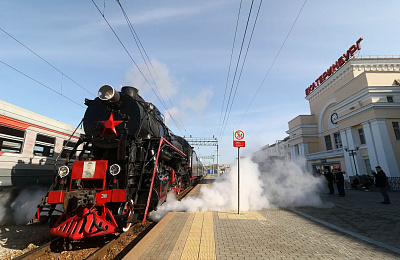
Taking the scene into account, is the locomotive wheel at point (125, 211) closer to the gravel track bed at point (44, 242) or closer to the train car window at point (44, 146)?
the gravel track bed at point (44, 242)

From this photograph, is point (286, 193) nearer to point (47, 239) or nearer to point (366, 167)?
point (47, 239)

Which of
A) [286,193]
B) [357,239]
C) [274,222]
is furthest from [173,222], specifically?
[286,193]

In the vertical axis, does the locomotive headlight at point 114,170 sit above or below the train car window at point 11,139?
below

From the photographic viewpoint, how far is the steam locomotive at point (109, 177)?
12.3ft

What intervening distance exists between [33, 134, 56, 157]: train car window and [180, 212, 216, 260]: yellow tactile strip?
19.4 feet

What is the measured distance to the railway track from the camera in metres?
3.51

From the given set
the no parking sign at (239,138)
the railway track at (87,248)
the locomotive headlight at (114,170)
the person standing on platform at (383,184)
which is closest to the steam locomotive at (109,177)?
the locomotive headlight at (114,170)

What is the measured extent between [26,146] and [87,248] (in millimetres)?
4265

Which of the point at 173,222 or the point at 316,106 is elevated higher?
the point at 316,106

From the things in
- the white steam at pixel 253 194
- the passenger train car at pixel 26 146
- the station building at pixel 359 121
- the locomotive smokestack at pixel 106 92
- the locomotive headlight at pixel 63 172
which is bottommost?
the white steam at pixel 253 194

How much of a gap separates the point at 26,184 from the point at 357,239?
9.15m

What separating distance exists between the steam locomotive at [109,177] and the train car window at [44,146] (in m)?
2.52

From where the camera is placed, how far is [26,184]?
19.7 feet

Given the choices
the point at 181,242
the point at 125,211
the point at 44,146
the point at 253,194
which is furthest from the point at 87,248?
the point at 253,194
